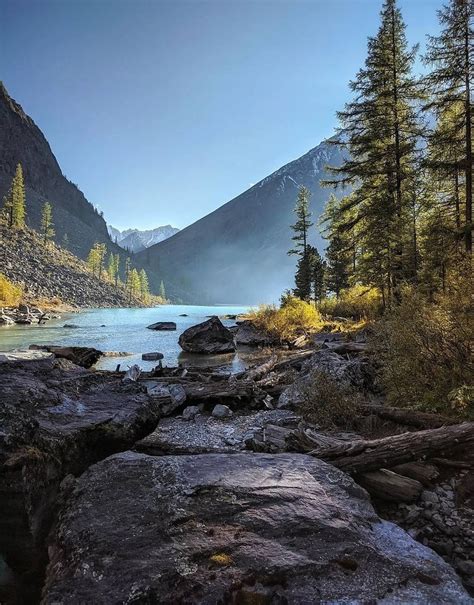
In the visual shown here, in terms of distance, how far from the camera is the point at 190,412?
9.20m

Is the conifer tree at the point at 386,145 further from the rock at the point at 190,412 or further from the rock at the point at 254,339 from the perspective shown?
the rock at the point at 190,412

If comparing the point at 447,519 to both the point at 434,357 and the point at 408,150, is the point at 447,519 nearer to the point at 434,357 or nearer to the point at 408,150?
the point at 434,357

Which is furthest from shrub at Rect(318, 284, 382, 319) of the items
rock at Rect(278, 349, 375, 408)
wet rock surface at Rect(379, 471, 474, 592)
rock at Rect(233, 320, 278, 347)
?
wet rock surface at Rect(379, 471, 474, 592)

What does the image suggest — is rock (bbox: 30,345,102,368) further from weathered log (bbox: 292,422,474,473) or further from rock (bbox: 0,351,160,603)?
weathered log (bbox: 292,422,474,473)

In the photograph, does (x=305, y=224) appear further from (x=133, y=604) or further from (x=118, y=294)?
(x=118, y=294)

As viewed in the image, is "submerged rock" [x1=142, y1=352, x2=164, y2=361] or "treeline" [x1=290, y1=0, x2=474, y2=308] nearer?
"treeline" [x1=290, y1=0, x2=474, y2=308]

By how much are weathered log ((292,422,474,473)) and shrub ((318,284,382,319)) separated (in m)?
21.8

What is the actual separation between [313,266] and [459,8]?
38114 mm

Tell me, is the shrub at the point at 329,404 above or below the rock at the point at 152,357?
above

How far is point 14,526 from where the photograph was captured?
3.56 m

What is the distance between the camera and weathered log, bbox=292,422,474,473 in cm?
462

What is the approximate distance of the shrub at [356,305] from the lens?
27.9 m

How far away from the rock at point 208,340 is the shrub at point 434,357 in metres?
16.4

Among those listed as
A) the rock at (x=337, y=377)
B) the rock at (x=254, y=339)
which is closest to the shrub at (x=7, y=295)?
the rock at (x=254, y=339)
